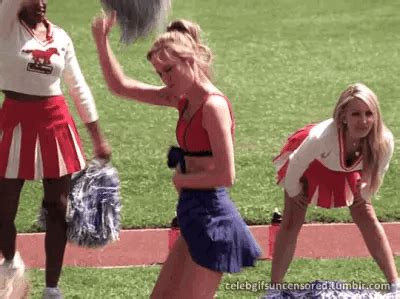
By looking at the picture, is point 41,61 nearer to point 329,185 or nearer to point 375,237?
point 329,185

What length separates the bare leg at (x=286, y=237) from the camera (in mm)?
5883

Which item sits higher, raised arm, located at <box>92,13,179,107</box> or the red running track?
raised arm, located at <box>92,13,179,107</box>

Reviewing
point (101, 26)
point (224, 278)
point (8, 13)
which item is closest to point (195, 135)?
point (101, 26)

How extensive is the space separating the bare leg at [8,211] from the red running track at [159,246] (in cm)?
77

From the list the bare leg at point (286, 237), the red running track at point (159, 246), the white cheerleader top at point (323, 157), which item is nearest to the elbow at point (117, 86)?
the white cheerleader top at point (323, 157)

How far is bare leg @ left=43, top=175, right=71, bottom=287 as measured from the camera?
5.82 metres

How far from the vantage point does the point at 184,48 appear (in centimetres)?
468

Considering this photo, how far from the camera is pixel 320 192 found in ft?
19.0

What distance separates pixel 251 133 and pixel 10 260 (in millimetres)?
4485

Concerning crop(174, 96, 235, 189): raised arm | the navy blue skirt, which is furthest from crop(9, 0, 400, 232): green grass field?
the navy blue skirt

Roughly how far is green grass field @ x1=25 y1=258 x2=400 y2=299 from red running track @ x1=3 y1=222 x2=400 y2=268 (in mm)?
203

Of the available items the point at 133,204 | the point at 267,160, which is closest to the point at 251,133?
the point at 267,160

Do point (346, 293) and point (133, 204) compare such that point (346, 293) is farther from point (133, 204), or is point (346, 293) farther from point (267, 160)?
point (267, 160)

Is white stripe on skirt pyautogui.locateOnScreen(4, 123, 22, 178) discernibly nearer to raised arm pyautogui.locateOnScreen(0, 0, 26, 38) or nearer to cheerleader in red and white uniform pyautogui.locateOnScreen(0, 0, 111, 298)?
cheerleader in red and white uniform pyautogui.locateOnScreen(0, 0, 111, 298)
